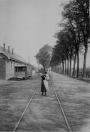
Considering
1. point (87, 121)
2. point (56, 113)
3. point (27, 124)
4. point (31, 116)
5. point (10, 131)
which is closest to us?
point (10, 131)

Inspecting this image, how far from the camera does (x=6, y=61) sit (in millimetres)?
37094

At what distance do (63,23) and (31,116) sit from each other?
33680 mm

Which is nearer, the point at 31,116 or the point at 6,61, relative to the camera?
the point at 31,116

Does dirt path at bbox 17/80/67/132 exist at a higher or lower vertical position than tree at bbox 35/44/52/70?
lower

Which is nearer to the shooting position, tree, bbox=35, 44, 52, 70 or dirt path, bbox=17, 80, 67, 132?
dirt path, bbox=17, 80, 67, 132

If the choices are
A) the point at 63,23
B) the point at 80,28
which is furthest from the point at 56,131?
the point at 63,23

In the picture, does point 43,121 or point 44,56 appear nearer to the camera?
point 43,121

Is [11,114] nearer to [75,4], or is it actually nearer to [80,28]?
[75,4]

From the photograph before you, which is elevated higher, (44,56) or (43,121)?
(44,56)

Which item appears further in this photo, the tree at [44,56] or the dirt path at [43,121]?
the tree at [44,56]

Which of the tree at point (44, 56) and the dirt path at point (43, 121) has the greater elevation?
the tree at point (44, 56)

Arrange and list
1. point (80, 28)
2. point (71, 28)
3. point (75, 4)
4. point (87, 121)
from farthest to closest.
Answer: point (71, 28) < point (80, 28) < point (75, 4) < point (87, 121)

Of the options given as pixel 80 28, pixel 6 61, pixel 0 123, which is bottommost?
pixel 0 123

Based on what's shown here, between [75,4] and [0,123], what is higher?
[75,4]
